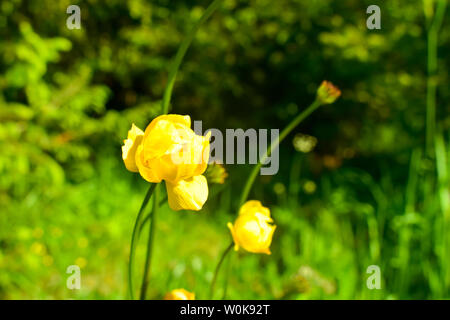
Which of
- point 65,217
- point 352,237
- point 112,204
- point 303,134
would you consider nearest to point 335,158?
point 303,134

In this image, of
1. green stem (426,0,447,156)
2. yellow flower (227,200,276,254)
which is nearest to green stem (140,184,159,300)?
yellow flower (227,200,276,254)

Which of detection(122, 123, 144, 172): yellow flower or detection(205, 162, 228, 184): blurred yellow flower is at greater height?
detection(122, 123, 144, 172): yellow flower

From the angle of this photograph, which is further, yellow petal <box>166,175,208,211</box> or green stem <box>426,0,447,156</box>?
green stem <box>426,0,447,156</box>

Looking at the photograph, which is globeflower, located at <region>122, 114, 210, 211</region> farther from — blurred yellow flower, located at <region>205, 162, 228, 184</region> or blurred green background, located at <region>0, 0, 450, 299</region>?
blurred green background, located at <region>0, 0, 450, 299</region>

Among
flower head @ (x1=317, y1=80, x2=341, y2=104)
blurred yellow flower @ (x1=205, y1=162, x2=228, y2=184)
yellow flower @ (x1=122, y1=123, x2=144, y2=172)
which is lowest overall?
blurred yellow flower @ (x1=205, y1=162, x2=228, y2=184)

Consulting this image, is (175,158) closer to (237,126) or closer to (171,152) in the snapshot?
(171,152)

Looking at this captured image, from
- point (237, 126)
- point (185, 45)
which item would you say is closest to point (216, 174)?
point (185, 45)

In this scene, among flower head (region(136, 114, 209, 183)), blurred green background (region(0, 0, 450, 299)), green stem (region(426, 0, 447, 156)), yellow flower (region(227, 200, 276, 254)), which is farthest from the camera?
blurred green background (region(0, 0, 450, 299))

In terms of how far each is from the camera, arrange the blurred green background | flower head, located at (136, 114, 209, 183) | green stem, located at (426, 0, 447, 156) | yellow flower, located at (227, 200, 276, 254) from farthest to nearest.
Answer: the blurred green background < green stem, located at (426, 0, 447, 156) < yellow flower, located at (227, 200, 276, 254) < flower head, located at (136, 114, 209, 183)
